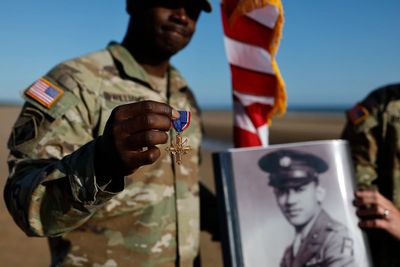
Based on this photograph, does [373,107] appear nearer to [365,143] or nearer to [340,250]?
[365,143]

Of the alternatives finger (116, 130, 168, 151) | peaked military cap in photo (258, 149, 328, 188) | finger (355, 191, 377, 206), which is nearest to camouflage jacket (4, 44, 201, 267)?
finger (116, 130, 168, 151)

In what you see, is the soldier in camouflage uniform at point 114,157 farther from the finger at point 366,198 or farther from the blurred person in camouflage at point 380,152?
the blurred person in camouflage at point 380,152

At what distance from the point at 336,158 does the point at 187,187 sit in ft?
2.92

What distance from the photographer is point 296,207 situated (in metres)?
2.23

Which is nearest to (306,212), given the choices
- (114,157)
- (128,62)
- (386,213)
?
(386,213)

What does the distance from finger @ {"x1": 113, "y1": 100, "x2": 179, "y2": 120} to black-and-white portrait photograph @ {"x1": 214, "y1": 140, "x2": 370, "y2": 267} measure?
3.74 ft

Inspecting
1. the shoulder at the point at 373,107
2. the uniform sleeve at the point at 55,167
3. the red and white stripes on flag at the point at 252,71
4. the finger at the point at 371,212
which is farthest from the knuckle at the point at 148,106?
the red and white stripes on flag at the point at 252,71

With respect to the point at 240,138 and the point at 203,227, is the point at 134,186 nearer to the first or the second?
the point at 203,227

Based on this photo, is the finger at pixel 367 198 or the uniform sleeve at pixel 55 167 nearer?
the uniform sleeve at pixel 55 167

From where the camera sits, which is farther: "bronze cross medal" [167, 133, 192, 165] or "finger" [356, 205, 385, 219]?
"finger" [356, 205, 385, 219]

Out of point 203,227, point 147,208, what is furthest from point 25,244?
point 147,208

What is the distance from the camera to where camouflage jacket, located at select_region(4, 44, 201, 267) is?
148 centimetres

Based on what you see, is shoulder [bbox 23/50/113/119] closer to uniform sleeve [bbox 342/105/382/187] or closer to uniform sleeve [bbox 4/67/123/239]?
uniform sleeve [bbox 4/67/123/239]

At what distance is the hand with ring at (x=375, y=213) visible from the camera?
2256 millimetres
